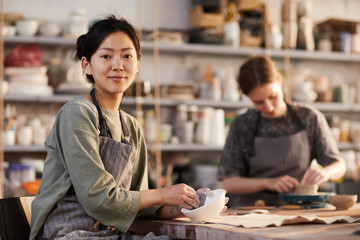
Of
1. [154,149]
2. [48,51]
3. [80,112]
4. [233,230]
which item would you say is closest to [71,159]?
[80,112]

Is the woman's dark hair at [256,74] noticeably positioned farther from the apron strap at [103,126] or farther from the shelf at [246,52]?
the shelf at [246,52]

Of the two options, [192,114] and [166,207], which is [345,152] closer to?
[192,114]

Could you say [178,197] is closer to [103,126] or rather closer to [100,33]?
[103,126]

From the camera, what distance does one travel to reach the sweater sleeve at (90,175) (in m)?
1.48

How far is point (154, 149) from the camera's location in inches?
173

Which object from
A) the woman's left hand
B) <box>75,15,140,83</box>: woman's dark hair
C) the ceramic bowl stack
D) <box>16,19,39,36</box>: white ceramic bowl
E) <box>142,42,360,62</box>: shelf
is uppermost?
<box>16,19,39,36</box>: white ceramic bowl

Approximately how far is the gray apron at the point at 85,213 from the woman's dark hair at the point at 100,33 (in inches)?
6.1

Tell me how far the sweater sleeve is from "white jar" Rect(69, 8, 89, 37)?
9.27 ft

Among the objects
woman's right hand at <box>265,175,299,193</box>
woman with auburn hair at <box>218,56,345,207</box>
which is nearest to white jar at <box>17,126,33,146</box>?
woman with auburn hair at <box>218,56,345,207</box>

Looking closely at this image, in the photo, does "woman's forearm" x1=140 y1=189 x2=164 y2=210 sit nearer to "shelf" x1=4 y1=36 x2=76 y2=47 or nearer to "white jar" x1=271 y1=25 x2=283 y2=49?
"shelf" x1=4 y1=36 x2=76 y2=47

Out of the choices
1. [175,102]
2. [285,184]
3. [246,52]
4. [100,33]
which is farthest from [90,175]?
[246,52]

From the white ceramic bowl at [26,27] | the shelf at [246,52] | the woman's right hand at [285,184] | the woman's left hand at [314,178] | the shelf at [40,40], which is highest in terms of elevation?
the white ceramic bowl at [26,27]

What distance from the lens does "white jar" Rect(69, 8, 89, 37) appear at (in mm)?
4258

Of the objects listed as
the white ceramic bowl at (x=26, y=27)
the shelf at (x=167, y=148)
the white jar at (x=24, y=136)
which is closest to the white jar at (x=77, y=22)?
the white ceramic bowl at (x=26, y=27)
